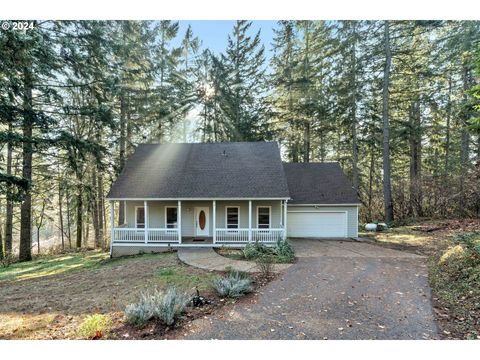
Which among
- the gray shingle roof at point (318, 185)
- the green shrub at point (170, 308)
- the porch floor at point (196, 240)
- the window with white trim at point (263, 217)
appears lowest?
the porch floor at point (196, 240)

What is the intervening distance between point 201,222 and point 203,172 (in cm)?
228

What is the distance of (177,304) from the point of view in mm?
3998

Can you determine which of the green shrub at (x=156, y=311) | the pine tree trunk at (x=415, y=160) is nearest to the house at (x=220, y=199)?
the pine tree trunk at (x=415, y=160)

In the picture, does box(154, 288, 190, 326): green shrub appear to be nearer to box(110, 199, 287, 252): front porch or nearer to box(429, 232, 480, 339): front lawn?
box(429, 232, 480, 339): front lawn

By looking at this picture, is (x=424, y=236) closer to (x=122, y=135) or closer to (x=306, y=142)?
(x=306, y=142)

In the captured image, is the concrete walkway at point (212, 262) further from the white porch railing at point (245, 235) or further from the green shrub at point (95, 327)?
the green shrub at point (95, 327)

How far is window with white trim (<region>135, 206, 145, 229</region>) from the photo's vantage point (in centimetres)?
1116

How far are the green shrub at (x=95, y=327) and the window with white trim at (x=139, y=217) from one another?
23.6 feet

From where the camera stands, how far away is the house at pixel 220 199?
999 centimetres

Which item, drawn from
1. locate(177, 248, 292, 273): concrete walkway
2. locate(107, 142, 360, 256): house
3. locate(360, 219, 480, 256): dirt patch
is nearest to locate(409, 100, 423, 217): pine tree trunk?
locate(360, 219, 480, 256): dirt patch

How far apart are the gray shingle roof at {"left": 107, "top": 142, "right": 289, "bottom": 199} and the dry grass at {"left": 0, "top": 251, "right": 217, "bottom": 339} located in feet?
9.04

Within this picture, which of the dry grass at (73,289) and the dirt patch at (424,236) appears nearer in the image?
the dry grass at (73,289)
